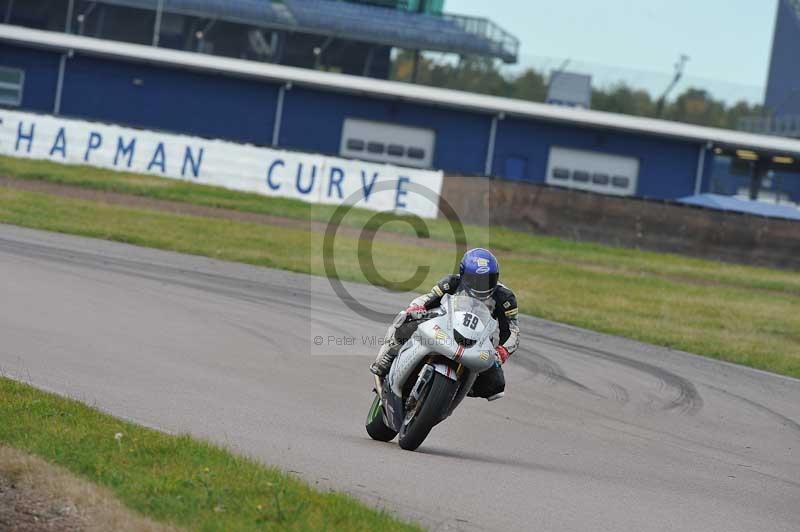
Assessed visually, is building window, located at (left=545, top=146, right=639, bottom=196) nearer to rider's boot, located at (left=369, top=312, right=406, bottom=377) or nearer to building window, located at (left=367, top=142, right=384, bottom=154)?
building window, located at (left=367, top=142, right=384, bottom=154)

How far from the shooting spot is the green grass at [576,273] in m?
20.2

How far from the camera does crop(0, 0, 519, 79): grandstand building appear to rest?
61.5 meters

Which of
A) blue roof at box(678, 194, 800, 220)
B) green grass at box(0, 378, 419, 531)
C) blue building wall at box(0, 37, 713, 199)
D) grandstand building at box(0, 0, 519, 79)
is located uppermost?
grandstand building at box(0, 0, 519, 79)

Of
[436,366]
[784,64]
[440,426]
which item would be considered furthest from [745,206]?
[784,64]

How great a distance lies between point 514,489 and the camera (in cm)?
778

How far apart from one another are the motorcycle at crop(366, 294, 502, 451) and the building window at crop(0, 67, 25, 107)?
39.4 m

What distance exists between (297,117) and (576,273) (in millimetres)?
21691

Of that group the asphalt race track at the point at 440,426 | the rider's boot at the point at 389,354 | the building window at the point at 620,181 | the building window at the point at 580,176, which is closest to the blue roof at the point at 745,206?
the building window at the point at 620,181

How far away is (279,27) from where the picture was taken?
202 ft

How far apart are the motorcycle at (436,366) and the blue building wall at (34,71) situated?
128ft

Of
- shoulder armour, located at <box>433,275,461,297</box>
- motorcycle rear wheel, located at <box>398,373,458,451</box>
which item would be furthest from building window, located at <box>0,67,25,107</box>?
motorcycle rear wheel, located at <box>398,373,458,451</box>

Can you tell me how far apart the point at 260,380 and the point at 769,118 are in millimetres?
60029

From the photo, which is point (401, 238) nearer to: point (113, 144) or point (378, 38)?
point (113, 144)

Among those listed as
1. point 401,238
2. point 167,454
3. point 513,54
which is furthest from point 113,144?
point 513,54
